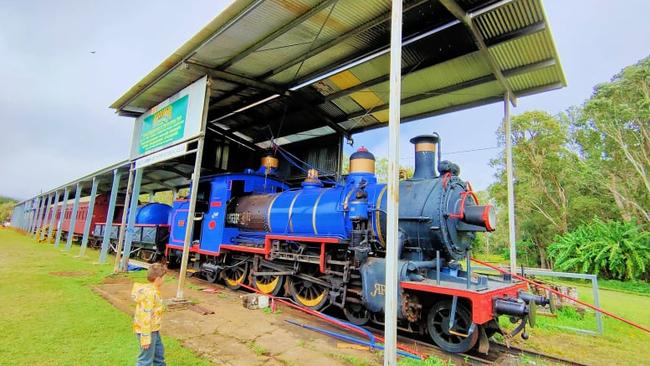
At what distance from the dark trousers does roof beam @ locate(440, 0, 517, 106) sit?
6016 millimetres

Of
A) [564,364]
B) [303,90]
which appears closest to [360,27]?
[303,90]

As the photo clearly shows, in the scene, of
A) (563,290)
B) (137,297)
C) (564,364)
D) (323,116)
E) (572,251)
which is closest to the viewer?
(137,297)

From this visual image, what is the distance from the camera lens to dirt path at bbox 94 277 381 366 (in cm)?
410

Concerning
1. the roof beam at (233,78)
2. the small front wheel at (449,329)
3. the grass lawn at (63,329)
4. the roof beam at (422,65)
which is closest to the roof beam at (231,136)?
the roof beam at (233,78)

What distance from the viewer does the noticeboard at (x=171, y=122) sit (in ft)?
26.0

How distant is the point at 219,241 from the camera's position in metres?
8.73

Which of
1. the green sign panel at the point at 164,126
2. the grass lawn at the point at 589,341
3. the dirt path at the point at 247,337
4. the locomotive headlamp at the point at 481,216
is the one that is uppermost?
the green sign panel at the point at 164,126

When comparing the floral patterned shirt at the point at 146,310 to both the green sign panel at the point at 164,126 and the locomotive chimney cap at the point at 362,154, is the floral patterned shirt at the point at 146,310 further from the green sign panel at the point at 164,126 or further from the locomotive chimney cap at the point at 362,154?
the green sign panel at the point at 164,126

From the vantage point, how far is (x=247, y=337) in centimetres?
484

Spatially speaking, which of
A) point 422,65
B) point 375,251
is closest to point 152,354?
point 375,251

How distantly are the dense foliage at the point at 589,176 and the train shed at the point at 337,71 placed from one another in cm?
1288

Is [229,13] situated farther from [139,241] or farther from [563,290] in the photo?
[139,241]

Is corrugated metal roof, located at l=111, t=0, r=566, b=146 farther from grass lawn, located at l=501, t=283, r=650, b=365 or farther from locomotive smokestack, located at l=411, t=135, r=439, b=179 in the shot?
grass lawn, located at l=501, t=283, r=650, b=365

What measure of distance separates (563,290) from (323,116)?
25.3ft
